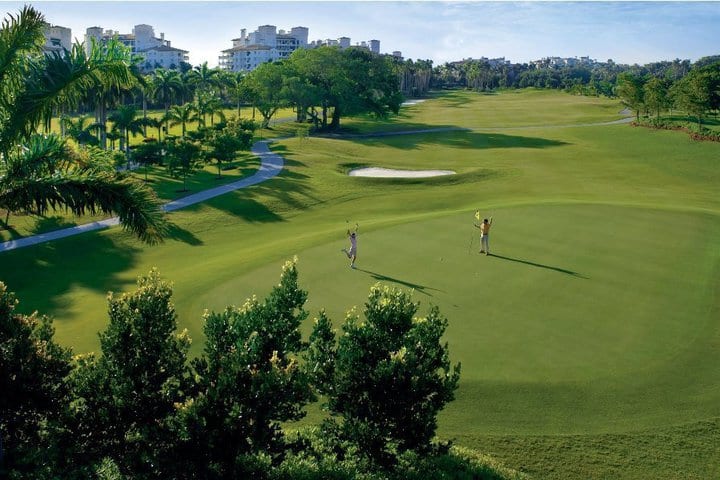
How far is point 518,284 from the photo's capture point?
21906 mm

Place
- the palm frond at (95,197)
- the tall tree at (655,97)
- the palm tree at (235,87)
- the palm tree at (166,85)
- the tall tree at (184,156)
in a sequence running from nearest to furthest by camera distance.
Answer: the palm frond at (95,197), the tall tree at (184,156), the palm tree at (166,85), the tall tree at (655,97), the palm tree at (235,87)

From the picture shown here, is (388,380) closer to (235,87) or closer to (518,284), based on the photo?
(518,284)

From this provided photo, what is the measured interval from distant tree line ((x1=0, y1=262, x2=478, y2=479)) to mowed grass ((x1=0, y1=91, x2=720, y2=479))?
135 inches

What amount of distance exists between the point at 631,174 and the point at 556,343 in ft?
144

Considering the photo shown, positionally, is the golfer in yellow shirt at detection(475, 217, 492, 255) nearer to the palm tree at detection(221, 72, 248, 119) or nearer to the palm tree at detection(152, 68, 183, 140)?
the palm tree at detection(152, 68, 183, 140)

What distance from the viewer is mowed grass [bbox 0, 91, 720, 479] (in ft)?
46.5

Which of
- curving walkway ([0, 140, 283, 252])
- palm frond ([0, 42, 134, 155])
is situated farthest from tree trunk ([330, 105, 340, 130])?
palm frond ([0, 42, 134, 155])

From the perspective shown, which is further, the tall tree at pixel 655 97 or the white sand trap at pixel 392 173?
the tall tree at pixel 655 97

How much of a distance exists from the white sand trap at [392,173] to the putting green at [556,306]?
21.7 metres

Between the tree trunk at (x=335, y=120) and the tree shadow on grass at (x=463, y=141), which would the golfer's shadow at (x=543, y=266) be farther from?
the tree trunk at (x=335, y=120)

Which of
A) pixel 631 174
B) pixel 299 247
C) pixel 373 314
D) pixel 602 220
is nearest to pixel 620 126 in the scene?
pixel 631 174

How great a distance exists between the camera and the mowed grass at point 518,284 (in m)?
14.2

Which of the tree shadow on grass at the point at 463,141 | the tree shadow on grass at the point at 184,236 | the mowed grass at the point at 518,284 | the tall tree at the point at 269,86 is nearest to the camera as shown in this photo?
the mowed grass at the point at 518,284

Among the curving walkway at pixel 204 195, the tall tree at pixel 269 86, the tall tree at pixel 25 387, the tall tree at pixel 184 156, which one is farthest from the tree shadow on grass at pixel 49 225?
the tall tree at pixel 269 86
